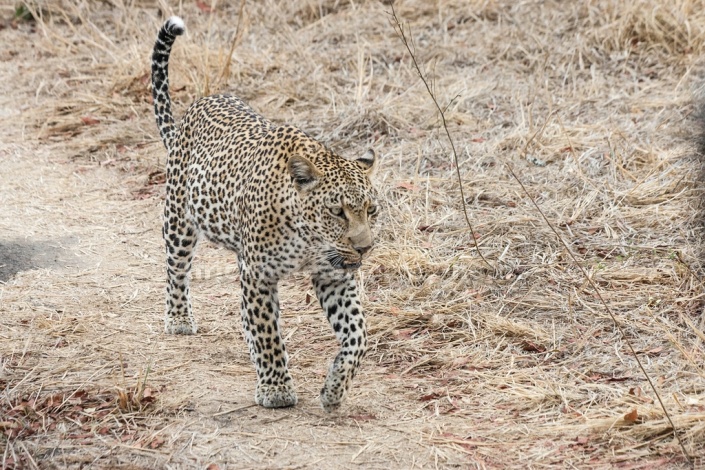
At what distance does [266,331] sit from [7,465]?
5.10 feet

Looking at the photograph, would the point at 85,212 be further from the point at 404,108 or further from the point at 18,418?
the point at 18,418

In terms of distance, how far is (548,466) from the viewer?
17.8ft

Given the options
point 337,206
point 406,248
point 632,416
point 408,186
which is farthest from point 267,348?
point 408,186

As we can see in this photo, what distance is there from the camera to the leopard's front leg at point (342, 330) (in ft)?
19.6

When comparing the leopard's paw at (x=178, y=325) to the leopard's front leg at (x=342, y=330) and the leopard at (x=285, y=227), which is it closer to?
the leopard at (x=285, y=227)

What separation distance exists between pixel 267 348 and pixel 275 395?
0.89 feet

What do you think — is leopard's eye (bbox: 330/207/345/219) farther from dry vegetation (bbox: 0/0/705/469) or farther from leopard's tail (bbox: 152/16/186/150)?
leopard's tail (bbox: 152/16/186/150)

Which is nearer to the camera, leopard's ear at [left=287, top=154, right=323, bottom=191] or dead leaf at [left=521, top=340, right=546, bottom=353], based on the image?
leopard's ear at [left=287, top=154, right=323, bottom=191]

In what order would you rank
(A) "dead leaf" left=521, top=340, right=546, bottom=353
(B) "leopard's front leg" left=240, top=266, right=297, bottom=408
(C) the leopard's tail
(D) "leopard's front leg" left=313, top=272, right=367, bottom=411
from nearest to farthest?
(D) "leopard's front leg" left=313, top=272, right=367, bottom=411, (B) "leopard's front leg" left=240, top=266, right=297, bottom=408, (A) "dead leaf" left=521, top=340, right=546, bottom=353, (C) the leopard's tail

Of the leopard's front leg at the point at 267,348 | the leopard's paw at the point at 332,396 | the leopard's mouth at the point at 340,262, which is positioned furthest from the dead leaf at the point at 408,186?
the leopard's paw at the point at 332,396

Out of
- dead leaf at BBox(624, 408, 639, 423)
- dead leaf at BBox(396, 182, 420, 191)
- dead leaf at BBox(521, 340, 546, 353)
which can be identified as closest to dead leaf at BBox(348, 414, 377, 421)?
dead leaf at BBox(521, 340, 546, 353)

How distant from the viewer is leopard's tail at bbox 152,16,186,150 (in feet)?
24.7

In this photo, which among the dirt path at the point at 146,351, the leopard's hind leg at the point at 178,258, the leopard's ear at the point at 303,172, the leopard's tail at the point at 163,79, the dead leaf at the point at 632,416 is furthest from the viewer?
the leopard's tail at the point at 163,79

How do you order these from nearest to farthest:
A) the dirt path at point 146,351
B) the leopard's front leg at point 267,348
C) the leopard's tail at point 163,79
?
the dirt path at point 146,351 < the leopard's front leg at point 267,348 < the leopard's tail at point 163,79
